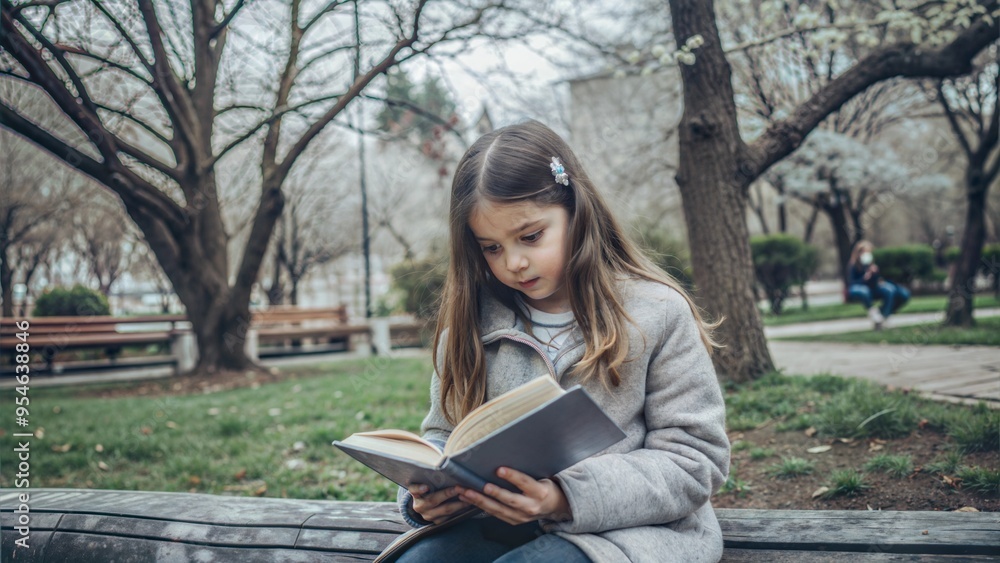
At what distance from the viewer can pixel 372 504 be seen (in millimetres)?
2084

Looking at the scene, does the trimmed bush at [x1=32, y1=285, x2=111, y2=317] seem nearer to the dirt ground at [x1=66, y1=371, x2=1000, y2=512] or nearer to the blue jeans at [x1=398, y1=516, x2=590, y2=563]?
the dirt ground at [x1=66, y1=371, x2=1000, y2=512]

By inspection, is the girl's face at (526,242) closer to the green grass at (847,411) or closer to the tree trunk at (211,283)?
the green grass at (847,411)

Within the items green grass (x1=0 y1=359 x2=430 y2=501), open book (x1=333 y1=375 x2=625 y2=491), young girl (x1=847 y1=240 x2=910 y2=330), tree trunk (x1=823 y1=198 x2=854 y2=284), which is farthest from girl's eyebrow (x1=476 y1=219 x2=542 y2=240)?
tree trunk (x1=823 y1=198 x2=854 y2=284)

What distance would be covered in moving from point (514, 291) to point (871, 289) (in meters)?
8.97

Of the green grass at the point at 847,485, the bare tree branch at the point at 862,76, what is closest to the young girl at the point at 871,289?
the bare tree branch at the point at 862,76

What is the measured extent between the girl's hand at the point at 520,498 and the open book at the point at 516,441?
0.02m

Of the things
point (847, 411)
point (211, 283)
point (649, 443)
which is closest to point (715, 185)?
point (847, 411)

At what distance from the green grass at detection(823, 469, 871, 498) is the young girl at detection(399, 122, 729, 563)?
3.93 feet

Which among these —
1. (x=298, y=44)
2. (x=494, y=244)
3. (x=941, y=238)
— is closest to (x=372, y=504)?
(x=494, y=244)

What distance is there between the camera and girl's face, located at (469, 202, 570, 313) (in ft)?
5.21

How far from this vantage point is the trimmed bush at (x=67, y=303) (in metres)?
9.54

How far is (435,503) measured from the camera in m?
1.42

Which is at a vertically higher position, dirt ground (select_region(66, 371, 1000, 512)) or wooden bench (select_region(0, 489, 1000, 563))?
wooden bench (select_region(0, 489, 1000, 563))

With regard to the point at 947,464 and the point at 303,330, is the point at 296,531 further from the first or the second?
the point at 303,330
